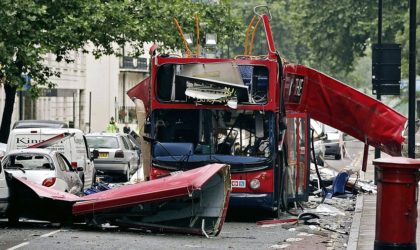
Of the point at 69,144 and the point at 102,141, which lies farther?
the point at 102,141

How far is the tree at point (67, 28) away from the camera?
3316cm

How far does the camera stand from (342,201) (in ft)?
88.8

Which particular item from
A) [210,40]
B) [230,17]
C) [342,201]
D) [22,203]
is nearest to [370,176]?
[230,17]

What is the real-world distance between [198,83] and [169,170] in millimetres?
1519

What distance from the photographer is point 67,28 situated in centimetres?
3519

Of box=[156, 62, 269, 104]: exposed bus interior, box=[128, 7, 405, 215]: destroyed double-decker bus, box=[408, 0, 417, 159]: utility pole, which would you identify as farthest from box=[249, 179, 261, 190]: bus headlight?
box=[408, 0, 417, 159]: utility pole

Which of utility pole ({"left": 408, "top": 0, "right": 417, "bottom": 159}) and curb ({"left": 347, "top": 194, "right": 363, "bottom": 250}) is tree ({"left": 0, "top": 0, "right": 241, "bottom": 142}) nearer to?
curb ({"left": 347, "top": 194, "right": 363, "bottom": 250})

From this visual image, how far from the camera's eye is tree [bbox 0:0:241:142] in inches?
1305

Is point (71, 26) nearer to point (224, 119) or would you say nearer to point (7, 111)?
point (7, 111)

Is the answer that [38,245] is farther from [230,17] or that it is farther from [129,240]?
[230,17]

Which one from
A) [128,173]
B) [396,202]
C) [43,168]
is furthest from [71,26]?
[396,202]

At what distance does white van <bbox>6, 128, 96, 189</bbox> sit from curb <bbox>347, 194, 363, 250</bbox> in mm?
6075

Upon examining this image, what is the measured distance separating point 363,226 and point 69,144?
9.50 meters

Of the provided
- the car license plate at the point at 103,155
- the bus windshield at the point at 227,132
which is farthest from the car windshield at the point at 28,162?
the car license plate at the point at 103,155
